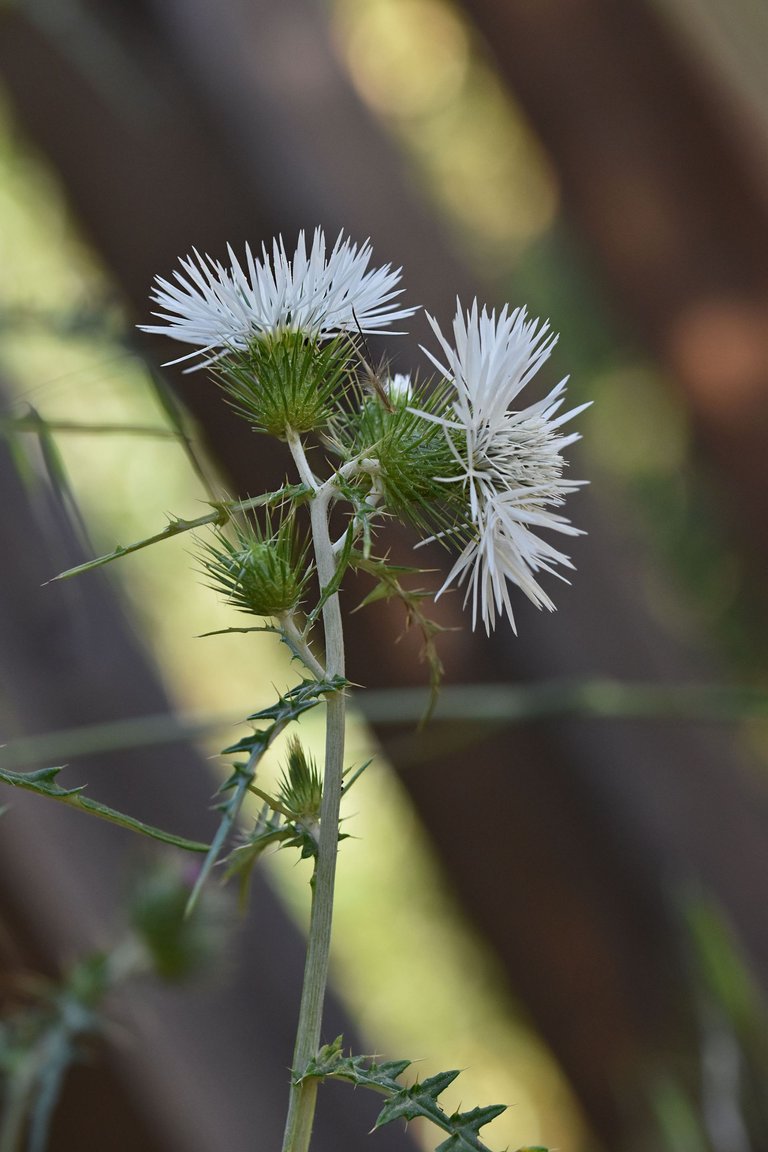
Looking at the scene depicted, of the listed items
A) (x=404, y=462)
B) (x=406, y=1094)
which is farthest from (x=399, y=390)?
(x=406, y=1094)

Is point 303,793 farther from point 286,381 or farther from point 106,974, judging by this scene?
point 106,974

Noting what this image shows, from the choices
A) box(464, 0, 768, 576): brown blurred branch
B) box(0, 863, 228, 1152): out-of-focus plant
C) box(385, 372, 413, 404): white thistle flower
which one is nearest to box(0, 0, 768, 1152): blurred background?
box(464, 0, 768, 576): brown blurred branch

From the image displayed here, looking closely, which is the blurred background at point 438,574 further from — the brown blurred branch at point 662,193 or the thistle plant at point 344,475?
the thistle plant at point 344,475

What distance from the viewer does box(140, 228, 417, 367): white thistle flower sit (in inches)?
7.4

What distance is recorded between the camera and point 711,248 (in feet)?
2.32

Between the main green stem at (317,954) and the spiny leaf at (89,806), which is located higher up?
the spiny leaf at (89,806)

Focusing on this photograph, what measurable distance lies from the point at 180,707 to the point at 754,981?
433 mm

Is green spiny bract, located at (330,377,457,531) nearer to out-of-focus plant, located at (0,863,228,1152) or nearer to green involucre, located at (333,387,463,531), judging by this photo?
green involucre, located at (333,387,463,531)

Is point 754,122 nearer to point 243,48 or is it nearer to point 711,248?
point 711,248

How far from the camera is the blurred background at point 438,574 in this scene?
657mm

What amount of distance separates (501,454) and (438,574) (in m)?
0.49

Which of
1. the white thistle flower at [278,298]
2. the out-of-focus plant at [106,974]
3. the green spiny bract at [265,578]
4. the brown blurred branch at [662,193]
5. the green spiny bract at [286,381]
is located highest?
the brown blurred branch at [662,193]

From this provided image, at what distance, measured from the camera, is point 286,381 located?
194mm

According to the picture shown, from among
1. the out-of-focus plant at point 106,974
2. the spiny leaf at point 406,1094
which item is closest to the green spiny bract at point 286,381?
the spiny leaf at point 406,1094
